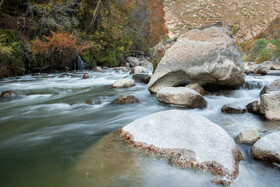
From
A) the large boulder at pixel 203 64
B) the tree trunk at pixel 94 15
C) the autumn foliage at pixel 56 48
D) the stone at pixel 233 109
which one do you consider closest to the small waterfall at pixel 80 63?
the autumn foliage at pixel 56 48

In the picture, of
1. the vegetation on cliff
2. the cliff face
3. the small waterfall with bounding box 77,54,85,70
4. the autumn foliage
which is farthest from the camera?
the cliff face

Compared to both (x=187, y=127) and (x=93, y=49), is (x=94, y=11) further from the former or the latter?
(x=187, y=127)

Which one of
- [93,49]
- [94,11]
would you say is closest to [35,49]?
[93,49]

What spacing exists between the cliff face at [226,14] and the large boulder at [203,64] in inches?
1798

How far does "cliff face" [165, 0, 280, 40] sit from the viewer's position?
171 ft

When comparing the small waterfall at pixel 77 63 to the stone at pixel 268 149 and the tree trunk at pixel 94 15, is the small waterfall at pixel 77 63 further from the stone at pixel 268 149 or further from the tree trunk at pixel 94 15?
the stone at pixel 268 149

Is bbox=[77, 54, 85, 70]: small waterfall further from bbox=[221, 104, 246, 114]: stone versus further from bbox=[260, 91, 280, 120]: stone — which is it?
bbox=[260, 91, 280, 120]: stone

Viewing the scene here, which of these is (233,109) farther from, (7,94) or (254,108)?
(7,94)

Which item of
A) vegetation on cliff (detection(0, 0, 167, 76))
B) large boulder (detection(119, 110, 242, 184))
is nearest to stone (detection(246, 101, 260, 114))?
large boulder (detection(119, 110, 242, 184))

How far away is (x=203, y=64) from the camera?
4727 millimetres

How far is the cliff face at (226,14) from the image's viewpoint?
5206 cm

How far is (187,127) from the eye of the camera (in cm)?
213

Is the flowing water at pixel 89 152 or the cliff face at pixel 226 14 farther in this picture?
the cliff face at pixel 226 14

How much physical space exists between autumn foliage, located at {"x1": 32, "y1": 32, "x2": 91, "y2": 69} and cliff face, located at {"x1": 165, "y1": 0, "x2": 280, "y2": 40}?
42.4 meters
